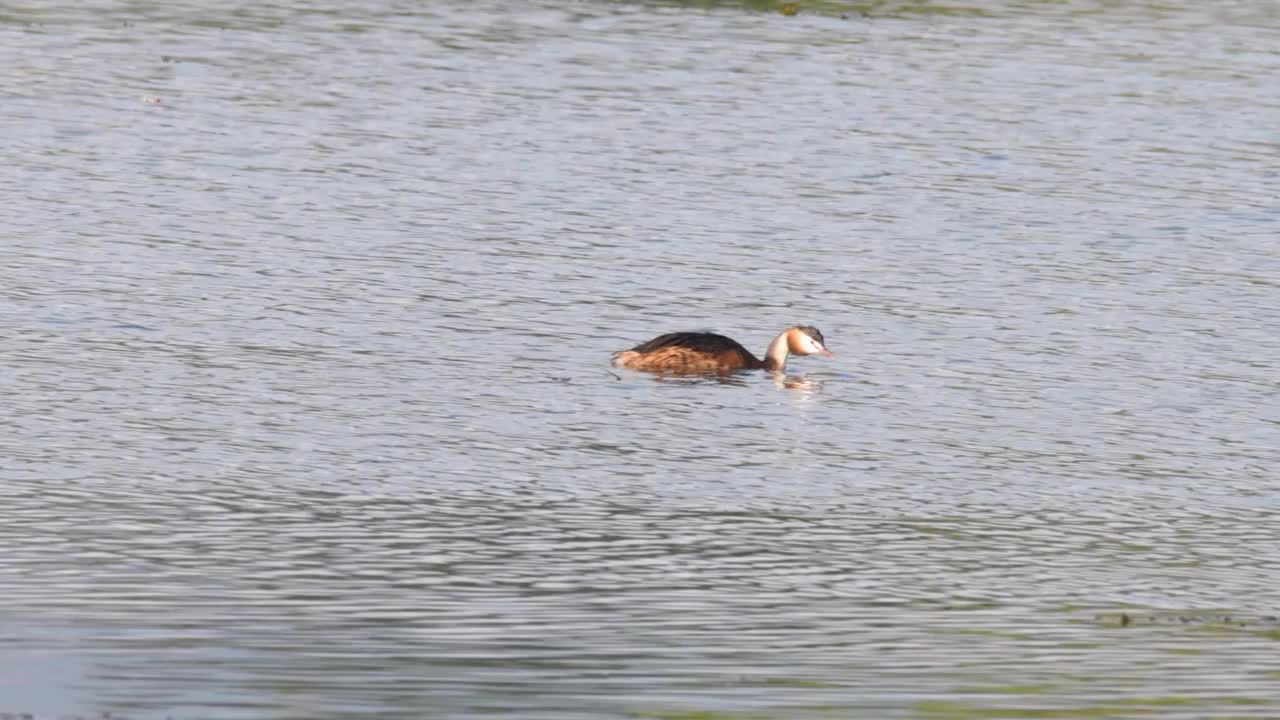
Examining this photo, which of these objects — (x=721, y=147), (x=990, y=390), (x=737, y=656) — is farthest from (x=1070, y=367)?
(x=721, y=147)

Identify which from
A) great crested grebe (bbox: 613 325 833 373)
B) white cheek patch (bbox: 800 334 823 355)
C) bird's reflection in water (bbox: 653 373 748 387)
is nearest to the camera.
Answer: bird's reflection in water (bbox: 653 373 748 387)

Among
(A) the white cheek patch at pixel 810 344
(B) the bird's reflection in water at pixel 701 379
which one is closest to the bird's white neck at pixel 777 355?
(A) the white cheek patch at pixel 810 344

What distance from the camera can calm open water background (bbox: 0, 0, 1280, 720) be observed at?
971cm

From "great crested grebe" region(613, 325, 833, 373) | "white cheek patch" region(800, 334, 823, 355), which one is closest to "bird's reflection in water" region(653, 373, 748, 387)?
"great crested grebe" region(613, 325, 833, 373)

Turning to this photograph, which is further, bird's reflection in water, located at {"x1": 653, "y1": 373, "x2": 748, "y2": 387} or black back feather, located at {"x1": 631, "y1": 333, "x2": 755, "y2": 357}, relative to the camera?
black back feather, located at {"x1": 631, "y1": 333, "x2": 755, "y2": 357}

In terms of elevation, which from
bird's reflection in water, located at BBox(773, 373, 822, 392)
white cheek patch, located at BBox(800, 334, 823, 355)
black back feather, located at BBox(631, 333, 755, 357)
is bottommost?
bird's reflection in water, located at BBox(773, 373, 822, 392)

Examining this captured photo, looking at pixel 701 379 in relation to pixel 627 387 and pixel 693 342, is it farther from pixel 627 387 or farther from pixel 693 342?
pixel 627 387

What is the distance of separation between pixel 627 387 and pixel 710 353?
0.79 metres

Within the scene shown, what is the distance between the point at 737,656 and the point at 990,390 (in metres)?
6.51

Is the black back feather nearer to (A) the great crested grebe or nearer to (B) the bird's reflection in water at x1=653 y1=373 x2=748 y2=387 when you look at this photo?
(A) the great crested grebe

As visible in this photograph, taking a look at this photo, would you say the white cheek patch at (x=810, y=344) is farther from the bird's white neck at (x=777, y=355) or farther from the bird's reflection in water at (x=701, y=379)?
the bird's reflection in water at (x=701, y=379)

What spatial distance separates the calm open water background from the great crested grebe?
0.13 meters

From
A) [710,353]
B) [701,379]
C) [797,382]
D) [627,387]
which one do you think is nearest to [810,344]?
[797,382]

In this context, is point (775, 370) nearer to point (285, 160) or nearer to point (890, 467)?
point (890, 467)
